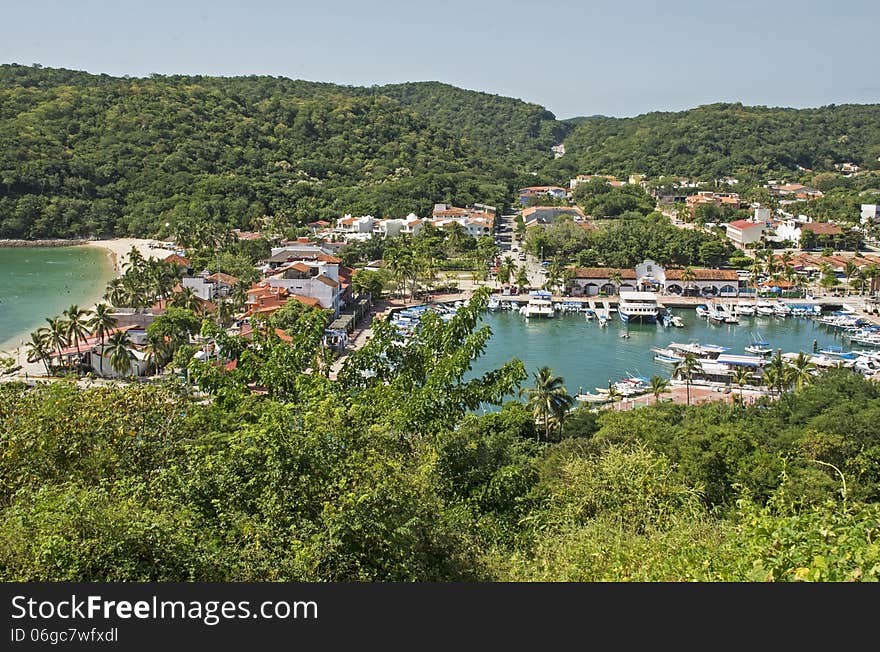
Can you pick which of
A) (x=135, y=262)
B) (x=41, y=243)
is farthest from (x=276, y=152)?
(x=135, y=262)

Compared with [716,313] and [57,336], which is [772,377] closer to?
[716,313]

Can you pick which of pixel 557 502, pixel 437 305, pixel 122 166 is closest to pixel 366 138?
pixel 122 166

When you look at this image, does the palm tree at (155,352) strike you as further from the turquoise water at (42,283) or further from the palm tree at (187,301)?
the turquoise water at (42,283)

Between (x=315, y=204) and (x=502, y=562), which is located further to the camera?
(x=315, y=204)

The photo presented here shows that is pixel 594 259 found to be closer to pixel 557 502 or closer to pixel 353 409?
pixel 557 502

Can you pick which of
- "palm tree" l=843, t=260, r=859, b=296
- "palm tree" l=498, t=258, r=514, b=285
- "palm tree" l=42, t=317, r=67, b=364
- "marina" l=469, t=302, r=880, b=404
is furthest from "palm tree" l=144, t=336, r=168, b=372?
"palm tree" l=843, t=260, r=859, b=296

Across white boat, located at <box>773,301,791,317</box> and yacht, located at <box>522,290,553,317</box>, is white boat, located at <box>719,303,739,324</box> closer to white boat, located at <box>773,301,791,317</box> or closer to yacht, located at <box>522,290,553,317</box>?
white boat, located at <box>773,301,791,317</box>

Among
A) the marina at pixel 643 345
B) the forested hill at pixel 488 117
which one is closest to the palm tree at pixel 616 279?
the marina at pixel 643 345
